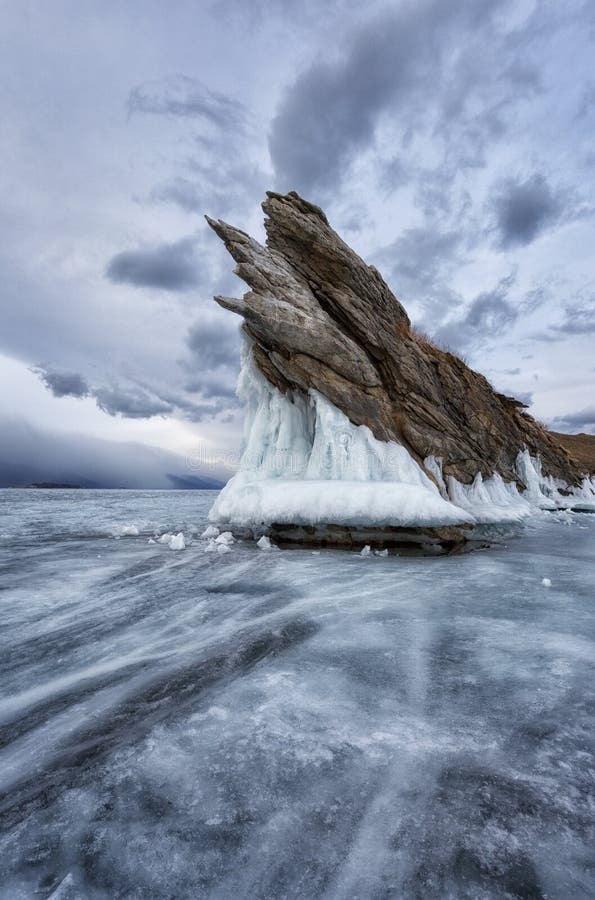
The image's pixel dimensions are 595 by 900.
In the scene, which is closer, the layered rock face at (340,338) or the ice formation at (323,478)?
the ice formation at (323,478)

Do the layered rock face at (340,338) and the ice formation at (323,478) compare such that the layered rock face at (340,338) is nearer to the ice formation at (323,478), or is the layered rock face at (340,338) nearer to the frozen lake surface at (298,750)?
the ice formation at (323,478)

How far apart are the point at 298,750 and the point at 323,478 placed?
910 cm

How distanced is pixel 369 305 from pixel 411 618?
10828mm

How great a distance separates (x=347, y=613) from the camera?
16.1 ft

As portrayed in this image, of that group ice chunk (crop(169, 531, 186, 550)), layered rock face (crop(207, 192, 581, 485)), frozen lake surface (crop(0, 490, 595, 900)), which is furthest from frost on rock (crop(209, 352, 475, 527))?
frozen lake surface (crop(0, 490, 595, 900))

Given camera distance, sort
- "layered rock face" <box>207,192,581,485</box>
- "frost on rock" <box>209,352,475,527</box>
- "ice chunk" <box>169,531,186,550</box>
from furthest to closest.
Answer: "layered rock face" <box>207,192,581,485</box>, "ice chunk" <box>169,531,186,550</box>, "frost on rock" <box>209,352,475,527</box>

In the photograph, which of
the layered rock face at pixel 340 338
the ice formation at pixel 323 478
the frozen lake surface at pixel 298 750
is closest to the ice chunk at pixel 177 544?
the ice formation at pixel 323 478

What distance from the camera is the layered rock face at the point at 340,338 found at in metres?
11.6

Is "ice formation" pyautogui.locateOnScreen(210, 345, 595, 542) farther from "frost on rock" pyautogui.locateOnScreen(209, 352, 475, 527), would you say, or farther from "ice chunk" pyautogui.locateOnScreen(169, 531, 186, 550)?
"ice chunk" pyautogui.locateOnScreen(169, 531, 186, 550)

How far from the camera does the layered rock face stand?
38.0 ft

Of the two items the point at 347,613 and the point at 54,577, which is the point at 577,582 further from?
the point at 54,577

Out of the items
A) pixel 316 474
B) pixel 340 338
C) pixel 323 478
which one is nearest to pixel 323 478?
pixel 323 478

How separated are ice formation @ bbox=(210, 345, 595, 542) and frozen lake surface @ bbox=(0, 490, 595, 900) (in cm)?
420

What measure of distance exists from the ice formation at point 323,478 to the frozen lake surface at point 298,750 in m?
4.20
